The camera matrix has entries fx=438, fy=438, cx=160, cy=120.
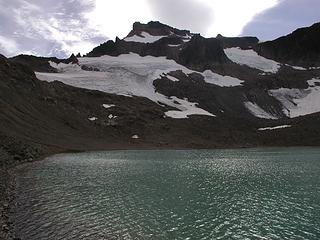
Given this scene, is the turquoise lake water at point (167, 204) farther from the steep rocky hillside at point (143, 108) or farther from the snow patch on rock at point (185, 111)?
the snow patch on rock at point (185, 111)

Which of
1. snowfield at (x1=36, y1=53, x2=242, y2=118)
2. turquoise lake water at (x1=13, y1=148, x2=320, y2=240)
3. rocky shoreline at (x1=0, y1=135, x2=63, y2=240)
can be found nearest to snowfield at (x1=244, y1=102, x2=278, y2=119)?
snowfield at (x1=36, y1=53, x2=242, y2=118)

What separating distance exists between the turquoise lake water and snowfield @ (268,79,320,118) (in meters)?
124

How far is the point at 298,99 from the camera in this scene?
19050cm

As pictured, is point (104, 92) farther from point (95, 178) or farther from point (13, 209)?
point (13, 209)

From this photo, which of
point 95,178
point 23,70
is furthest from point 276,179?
point 23,70

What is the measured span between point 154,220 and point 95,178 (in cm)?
2308

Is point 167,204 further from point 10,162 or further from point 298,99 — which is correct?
point 298,99

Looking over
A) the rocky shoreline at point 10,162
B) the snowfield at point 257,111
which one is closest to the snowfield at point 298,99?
the snowfield at point 257,111

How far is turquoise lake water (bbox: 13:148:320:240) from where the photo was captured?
1078 inches

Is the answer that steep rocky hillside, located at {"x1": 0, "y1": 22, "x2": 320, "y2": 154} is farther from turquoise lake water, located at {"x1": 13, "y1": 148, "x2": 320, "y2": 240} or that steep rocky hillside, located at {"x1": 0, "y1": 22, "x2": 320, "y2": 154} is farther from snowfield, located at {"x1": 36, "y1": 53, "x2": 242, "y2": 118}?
turquoise lake water, located at {"x1": 13, "y1": 148, "x2": 320, "y2": 240}

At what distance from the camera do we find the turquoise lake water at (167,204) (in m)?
27.4

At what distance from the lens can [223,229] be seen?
2811cm

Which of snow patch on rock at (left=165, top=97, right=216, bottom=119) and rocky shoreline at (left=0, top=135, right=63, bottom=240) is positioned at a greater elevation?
snow patch on rock at (left=165, top=97, right=216, bottom=119)

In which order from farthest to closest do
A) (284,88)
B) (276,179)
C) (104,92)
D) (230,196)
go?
(284,88) < (104,92) < (276,179) < (230,196)
